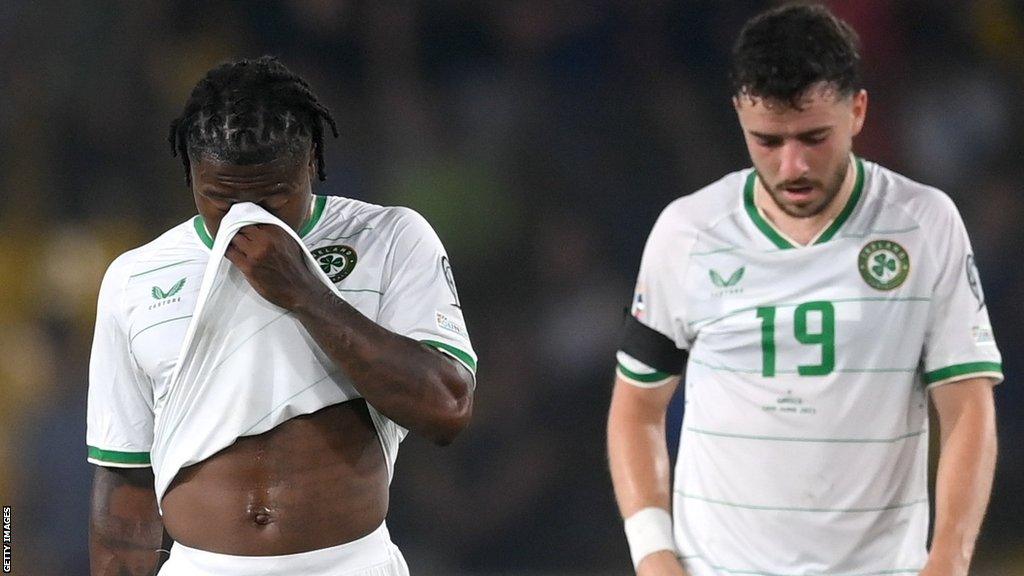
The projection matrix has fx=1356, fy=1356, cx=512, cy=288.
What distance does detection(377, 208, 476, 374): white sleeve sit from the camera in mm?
2309

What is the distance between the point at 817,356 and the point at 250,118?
1.07 metres

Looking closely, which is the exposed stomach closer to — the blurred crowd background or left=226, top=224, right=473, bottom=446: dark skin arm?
left=226, top=224, right=473, bottom=446: dark skin arm

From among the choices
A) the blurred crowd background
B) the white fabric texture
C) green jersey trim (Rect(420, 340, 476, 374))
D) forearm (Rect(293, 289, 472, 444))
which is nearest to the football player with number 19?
green jersey trim (Rect(420, 340, 476, 374))

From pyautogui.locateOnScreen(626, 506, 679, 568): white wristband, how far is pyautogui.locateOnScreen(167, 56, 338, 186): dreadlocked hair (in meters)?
0.87

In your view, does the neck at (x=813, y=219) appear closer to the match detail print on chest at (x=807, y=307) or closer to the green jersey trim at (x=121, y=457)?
the match detail print on chest at (x=807, y=307)

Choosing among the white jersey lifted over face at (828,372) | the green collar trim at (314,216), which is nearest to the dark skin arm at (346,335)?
the green collar trim at (314,216)

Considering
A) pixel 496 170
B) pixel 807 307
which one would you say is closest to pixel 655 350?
pixel 807 307

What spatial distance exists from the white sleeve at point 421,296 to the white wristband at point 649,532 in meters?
0.44

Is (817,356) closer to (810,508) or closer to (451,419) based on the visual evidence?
(810,508)

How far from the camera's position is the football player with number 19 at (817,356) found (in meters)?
2.36

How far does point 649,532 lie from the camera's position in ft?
8.18

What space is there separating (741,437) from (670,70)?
122 inches

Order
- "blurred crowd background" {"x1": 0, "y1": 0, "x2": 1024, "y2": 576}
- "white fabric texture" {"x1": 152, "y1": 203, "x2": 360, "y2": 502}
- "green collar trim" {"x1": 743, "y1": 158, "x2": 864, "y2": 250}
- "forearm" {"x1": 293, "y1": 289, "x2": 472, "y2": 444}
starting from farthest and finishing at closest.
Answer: "blurred crowd background" {"x1": 0, "y1": 0, "x2": 1024, "y2": 576}
"green collar trim" {"x1": 743, "y1": 158, "x2": 864, "y2": 250}
"white fabric texture" {"x1": 152, "y1": 203, "x2": 360, "y2": 502}
"forearm" {"x1": 293, "y1": 289, "x2": 472, "y2": 444}

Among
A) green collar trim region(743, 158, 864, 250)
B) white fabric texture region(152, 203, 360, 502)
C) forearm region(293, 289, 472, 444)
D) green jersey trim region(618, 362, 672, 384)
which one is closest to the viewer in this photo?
forearm region(293, 289, 472, 444)
